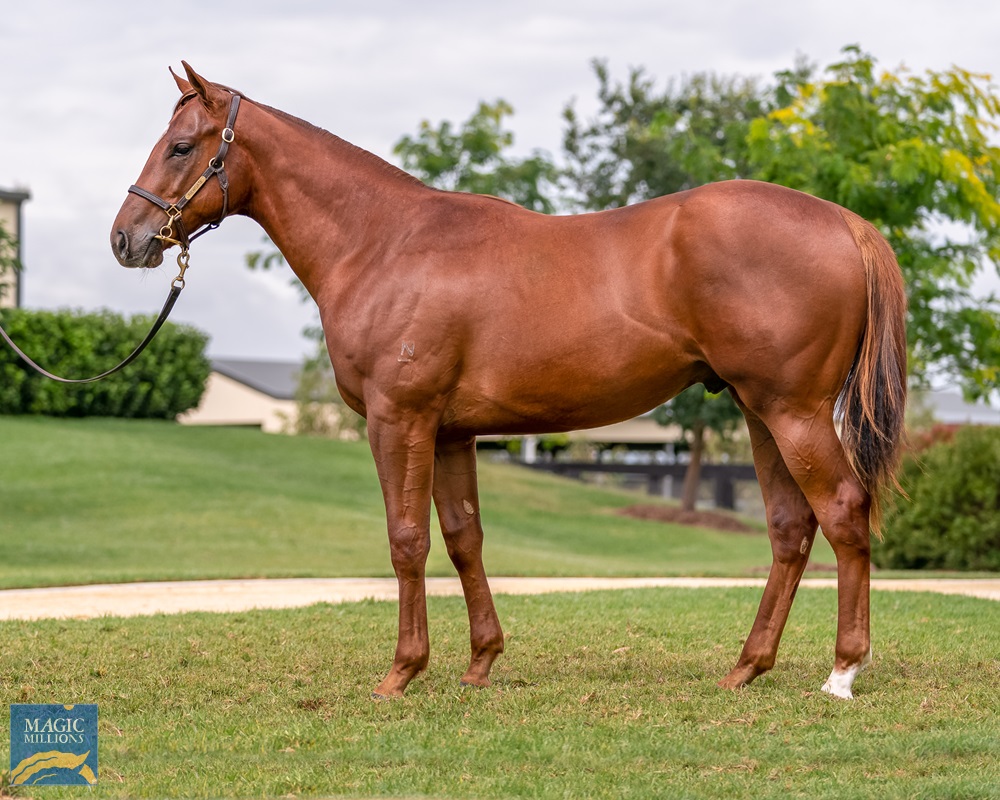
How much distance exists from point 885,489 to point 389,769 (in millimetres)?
2754

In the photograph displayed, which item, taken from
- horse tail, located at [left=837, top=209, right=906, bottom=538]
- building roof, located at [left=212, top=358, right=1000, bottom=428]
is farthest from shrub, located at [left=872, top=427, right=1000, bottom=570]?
building roof, located at [left=212, top=358, right=1000, bottom=428]

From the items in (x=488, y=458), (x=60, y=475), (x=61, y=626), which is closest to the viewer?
(x=61, y=626)

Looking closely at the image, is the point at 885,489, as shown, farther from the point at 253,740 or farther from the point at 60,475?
the point at 60,475

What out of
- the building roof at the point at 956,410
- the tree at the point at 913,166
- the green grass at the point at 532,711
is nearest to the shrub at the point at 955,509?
the tree at the point at 913,166

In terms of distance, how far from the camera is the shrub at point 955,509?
1489cm

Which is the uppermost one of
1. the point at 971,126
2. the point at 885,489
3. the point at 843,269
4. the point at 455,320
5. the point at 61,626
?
the point at 971,126

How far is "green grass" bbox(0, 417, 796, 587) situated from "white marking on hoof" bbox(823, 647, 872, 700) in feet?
28.5

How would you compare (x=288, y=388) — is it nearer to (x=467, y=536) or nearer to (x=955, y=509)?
(x=955, y=509)

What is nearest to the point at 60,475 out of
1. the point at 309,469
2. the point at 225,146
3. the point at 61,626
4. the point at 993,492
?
the point at 309,469

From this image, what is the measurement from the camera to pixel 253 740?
189 inches

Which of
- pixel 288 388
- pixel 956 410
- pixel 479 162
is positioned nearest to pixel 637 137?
pixel 479 162

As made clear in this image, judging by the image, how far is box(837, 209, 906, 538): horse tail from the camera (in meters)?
5.46

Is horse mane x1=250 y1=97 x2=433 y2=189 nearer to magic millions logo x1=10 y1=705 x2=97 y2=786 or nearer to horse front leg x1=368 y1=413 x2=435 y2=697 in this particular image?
horse front leg x1=368 y1=413 x2=435 y2=697

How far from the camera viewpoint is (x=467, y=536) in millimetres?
6004
